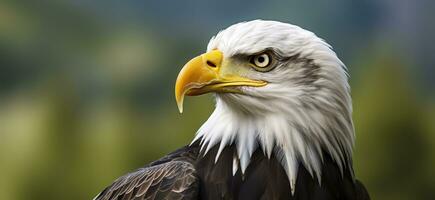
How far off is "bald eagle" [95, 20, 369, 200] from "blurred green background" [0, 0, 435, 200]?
121 centimetres

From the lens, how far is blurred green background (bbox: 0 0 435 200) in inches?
112

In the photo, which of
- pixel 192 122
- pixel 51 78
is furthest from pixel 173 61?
pixel 51 78

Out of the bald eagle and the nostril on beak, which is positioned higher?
the nostril on beak

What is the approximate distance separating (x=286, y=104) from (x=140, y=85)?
141 centimetres

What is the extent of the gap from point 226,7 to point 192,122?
1.51 ft

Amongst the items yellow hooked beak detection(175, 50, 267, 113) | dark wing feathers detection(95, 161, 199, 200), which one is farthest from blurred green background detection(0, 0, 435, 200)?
yellow hooked beak detection(175, 50, 267, 113)

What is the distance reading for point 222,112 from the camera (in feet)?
5.32

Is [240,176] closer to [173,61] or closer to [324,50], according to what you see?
[324,50]

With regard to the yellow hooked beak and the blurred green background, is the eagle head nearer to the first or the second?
the yellow hooked beak

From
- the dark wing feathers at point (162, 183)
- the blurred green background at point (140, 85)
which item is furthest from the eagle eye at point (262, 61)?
the blurred green background at point (140, 85)

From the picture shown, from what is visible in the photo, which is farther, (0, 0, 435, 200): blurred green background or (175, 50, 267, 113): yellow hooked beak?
(0, 0, 435, 200): blurred green background

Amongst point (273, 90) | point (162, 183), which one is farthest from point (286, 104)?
point (162, 183)

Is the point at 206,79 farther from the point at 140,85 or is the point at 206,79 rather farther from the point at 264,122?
the point at 140,85

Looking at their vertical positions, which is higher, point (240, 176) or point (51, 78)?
point (51, 78)
